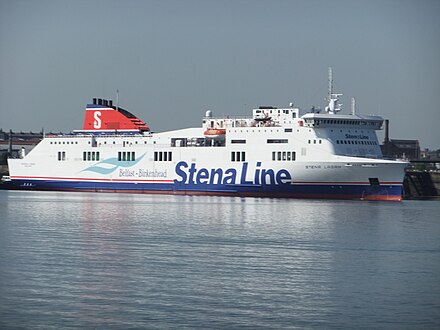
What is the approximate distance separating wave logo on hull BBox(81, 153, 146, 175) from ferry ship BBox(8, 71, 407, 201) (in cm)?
6

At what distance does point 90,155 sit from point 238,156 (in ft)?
36.5

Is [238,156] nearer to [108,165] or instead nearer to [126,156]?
[126,156]

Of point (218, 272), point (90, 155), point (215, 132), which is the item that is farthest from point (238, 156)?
point (218, 272)

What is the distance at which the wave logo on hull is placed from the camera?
55.5 m

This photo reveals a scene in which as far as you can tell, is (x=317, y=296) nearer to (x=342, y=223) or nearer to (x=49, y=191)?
(x=342, y=223)

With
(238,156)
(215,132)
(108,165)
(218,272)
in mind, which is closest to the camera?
(218,272)

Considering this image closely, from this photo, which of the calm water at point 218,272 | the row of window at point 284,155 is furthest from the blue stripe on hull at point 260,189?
the calm water at point 218,272

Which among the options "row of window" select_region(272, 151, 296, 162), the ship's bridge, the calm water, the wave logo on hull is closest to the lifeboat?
"row of window" select_region(272, 151, 296, 162)

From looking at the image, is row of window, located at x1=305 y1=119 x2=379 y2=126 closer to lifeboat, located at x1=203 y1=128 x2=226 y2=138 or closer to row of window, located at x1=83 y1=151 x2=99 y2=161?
lifeboat, located at x1=203 y1=128 x2=226 y2=138

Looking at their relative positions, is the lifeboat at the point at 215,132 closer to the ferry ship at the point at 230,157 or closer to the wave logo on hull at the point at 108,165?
the ferry ship at the point at 230,157

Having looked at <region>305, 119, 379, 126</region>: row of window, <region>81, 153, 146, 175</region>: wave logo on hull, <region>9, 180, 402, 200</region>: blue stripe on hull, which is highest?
<region>305, 119, 379, 126</region>: row of window

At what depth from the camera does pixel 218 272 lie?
20.5m

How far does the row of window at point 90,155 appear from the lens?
56.6 meters

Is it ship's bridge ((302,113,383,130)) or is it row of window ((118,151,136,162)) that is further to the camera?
row of window ((118,151,136,162))
